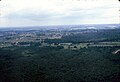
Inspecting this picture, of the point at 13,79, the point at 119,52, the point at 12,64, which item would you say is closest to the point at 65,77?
the point at 13,79

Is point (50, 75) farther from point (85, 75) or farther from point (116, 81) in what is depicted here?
point (116, 81)

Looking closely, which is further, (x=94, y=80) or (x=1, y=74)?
(x=1, y=74)

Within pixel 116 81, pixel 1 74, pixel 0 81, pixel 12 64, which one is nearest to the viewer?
pixel 116 81

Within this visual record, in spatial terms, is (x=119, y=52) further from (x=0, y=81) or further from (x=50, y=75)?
(x=0, y=81)

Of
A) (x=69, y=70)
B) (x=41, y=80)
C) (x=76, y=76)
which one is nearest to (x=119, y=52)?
(x=69, y=70)

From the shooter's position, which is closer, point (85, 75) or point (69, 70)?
point (85, 75)

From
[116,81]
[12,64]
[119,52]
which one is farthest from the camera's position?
[119,52]

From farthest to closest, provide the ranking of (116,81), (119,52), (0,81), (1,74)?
(119,52) < (1,74) < (0,81) < (116,81)

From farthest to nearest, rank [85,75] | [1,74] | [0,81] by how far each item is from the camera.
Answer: [1,74] < [85,75] < [0,81]
